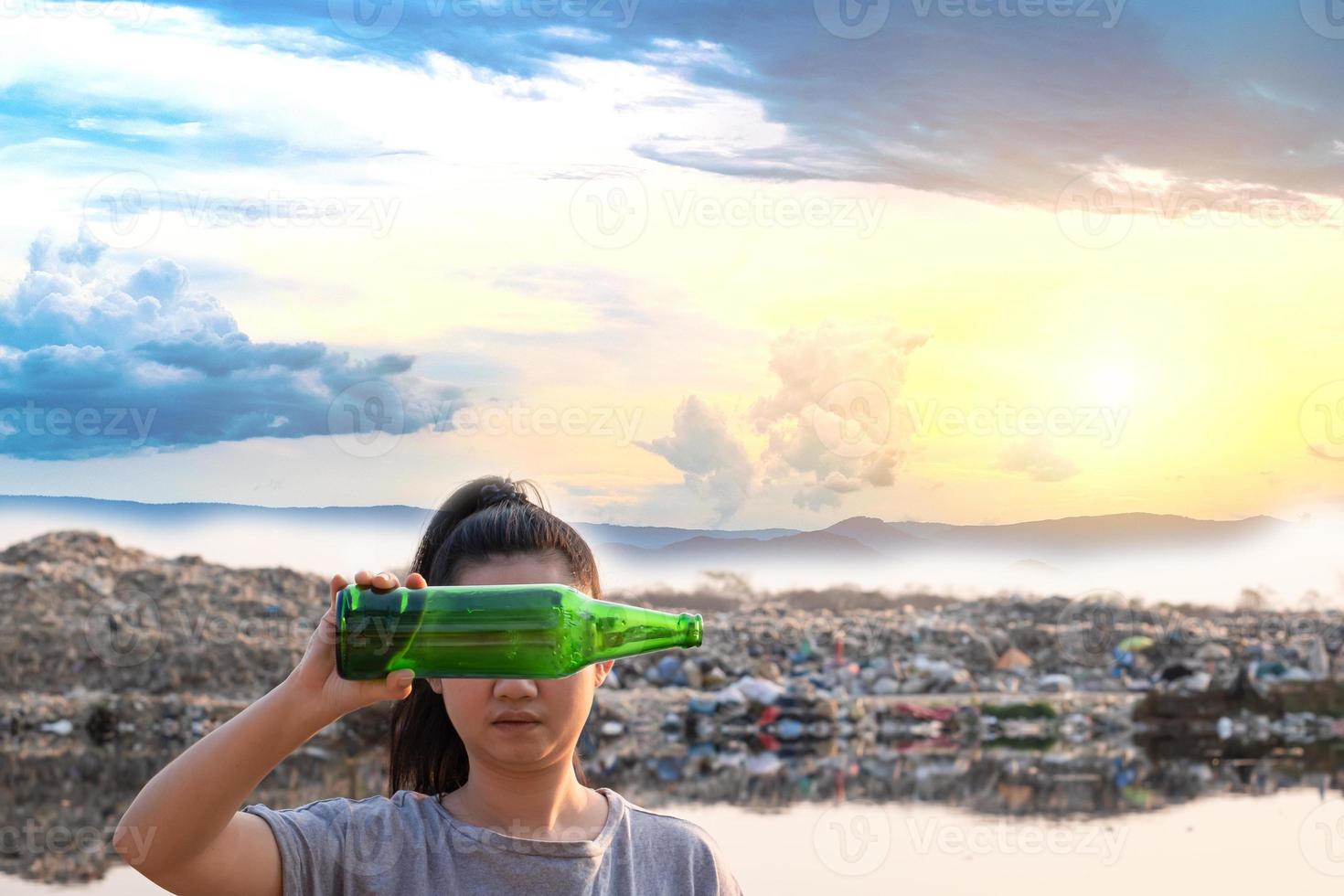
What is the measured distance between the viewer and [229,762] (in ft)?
3.83

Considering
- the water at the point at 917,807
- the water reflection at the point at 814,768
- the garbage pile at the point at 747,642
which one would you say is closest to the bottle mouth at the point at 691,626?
the water at the point at 917,807

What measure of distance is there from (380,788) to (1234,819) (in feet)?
8.12

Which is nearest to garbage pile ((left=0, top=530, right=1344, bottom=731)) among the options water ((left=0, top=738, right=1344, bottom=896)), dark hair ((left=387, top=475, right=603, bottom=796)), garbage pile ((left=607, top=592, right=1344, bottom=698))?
garbage pile ((left=607, top=592, right=1344, bottom=698))

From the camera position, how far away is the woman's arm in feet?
3.83

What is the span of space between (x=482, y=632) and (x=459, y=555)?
27 centimetres

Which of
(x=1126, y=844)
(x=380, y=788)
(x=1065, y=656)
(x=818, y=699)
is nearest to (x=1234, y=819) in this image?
(x=1126, y=844)

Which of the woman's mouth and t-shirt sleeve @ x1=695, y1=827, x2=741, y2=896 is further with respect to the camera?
t-shirt sleeve @ x1=695, y1=827, x2=741, y2=896

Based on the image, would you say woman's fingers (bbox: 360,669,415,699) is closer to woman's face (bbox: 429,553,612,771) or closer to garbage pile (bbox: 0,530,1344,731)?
woman's face (bbox: 429,553,612,771)

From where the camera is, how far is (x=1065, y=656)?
23.6 feet

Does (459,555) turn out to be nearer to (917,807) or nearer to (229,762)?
(229,762)

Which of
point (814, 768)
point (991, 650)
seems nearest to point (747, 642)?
point (991, 650)

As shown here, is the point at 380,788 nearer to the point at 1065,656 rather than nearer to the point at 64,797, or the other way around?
the point at 64,797

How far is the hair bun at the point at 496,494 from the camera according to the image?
1.60 m

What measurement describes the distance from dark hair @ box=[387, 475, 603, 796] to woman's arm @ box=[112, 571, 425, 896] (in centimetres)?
30
